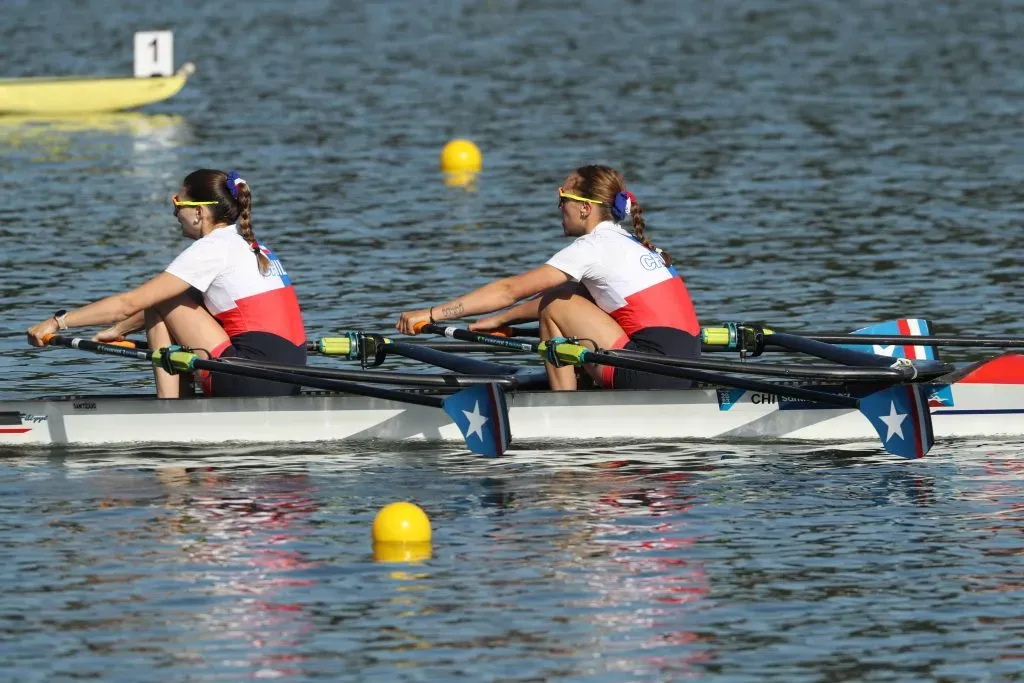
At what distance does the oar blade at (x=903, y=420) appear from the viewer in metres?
12.9

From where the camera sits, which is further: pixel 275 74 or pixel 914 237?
pixel 275 74

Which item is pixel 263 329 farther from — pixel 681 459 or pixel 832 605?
pixel 832 605

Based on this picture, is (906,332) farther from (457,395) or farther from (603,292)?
(457,395)

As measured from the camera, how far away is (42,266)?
70.5ft

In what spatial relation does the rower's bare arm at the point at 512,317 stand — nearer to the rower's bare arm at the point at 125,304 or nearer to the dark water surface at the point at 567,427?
the dark water surface at the point at 567,427

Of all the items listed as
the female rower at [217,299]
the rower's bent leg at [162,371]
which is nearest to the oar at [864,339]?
the female rower at [217,299]

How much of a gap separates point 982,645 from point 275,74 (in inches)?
1333

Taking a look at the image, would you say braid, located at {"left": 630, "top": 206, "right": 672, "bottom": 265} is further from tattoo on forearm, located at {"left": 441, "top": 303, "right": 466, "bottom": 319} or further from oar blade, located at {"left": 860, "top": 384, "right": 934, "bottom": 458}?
oar blade, located at {"left": 860, "top": 384, "right": 934, "bottom": 458}

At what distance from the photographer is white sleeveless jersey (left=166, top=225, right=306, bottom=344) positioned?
43.2 ft

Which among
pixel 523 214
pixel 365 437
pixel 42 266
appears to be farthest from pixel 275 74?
pixel 365 437

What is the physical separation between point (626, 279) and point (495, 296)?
0.79 meters

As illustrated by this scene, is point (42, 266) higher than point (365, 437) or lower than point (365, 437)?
higher

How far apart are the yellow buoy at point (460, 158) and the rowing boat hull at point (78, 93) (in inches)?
300

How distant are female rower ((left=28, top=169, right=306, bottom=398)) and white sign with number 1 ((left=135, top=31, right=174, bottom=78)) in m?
22.1
